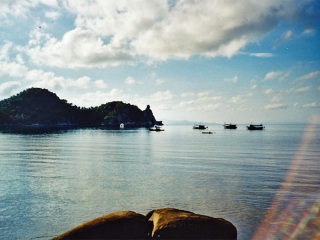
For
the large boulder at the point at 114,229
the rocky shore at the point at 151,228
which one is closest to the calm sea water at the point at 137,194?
the rocky shore at the point at 151,228

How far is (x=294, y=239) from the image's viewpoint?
14859 mm

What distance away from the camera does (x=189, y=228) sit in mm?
12703

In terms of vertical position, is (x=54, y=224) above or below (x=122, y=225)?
below

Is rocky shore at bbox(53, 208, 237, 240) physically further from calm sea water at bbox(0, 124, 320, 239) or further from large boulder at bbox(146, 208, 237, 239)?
calm sea water at bbox(0, 124, 320, 239)

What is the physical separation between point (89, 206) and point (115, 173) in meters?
14.9

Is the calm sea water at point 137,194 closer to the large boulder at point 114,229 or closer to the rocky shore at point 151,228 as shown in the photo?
the rocky shore at point 151,228

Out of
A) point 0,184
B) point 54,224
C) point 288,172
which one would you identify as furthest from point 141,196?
point 288,172

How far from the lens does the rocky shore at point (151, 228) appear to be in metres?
12.6

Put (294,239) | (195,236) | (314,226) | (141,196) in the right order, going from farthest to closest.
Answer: (141,196)
(314,226)
(294,239)
(195,236)

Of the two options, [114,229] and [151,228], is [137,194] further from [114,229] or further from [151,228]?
[114,229]

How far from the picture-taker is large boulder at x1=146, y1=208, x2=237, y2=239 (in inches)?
496

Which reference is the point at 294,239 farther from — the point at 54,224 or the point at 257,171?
the point at 257,171

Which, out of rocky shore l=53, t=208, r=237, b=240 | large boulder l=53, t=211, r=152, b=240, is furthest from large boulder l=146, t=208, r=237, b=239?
large boulder l=53, t=211, r=152, b=240

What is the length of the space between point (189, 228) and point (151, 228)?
188 cm
